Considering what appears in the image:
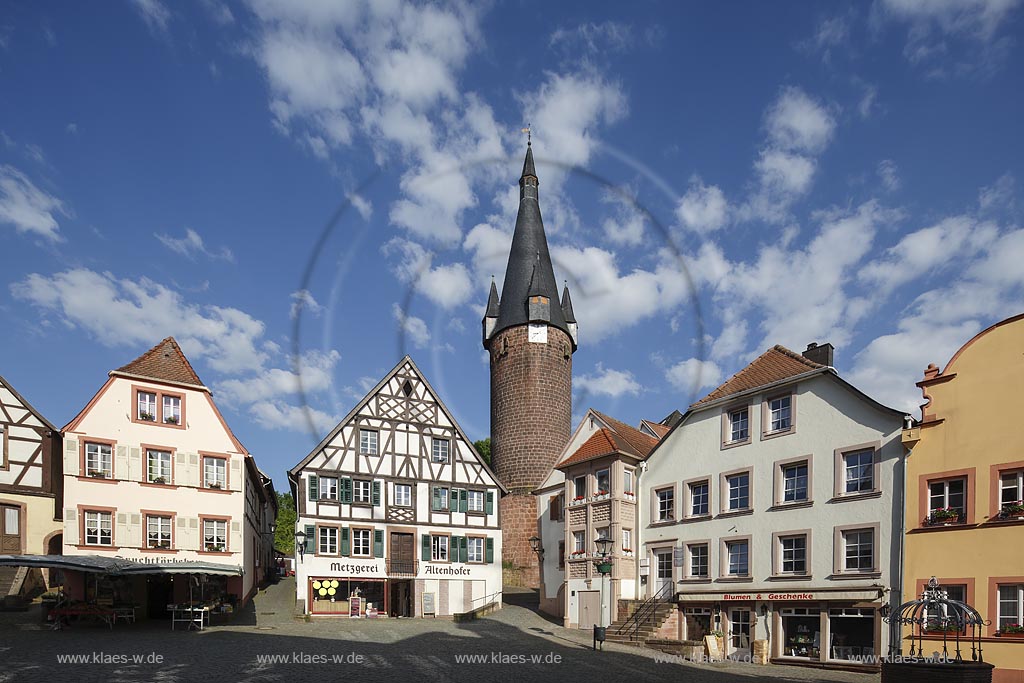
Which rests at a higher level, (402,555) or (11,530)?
(11,530)

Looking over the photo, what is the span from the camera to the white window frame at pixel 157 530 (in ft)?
101

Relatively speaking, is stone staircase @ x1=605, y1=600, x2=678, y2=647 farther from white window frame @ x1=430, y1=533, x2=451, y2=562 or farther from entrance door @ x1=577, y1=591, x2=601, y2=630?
white window frame @ x1=430, y1=533, x2=451, y2=562

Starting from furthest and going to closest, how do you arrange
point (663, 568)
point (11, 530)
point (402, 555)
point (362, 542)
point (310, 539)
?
1. point (402, 555)
2. point (362, 542)
3. point (310, 539)
4. point (663, 568)
5. point (11, 530)

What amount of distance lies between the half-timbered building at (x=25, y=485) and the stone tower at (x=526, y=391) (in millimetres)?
25291

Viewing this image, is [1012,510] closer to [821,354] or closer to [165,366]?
[821,354]

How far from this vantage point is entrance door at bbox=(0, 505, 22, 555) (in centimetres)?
2919

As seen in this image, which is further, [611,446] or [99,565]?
[611,446]

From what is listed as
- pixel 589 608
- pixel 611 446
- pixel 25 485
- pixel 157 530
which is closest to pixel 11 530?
pixel 25 485

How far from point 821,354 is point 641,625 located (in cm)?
1178

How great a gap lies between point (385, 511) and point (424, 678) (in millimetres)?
18399

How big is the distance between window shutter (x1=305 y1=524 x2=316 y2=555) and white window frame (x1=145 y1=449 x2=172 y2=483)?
20.0 ft

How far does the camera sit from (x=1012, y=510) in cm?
2072

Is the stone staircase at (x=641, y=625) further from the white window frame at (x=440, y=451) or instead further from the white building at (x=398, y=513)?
the white window frame at (x=440, y=451)

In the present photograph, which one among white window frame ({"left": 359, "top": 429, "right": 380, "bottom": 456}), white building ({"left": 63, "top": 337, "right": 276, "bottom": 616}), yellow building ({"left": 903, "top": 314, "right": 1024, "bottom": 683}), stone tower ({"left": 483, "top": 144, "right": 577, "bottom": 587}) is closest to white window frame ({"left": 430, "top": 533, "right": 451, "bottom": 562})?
white window frame ({"left": 359, "top": 429, "right": 380, "bottom": 456})
